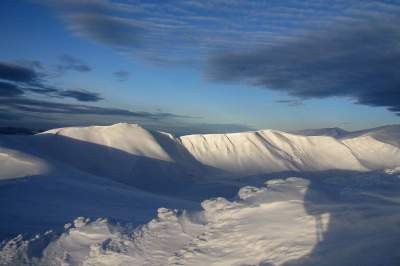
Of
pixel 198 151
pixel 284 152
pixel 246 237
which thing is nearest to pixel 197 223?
pixel 246 237

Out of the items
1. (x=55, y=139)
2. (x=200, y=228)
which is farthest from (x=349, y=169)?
(x=200, y=228)

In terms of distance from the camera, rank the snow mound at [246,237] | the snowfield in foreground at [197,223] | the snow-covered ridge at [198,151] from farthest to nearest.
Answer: the snow-covered ridge at [198,151] → the snowfield in foreground at [197,223] → the snow mound at [246,237]

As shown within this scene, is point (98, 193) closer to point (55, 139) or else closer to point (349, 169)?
point (55, 139)

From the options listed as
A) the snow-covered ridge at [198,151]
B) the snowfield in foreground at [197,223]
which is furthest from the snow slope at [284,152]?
the snowfield in foreground at [197,223]

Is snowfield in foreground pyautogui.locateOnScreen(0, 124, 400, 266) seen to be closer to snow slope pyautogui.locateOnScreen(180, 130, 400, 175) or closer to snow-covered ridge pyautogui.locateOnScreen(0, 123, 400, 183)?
snow-covered ridge pyautogui.locateOnScreen(0, 123, 400, 183)

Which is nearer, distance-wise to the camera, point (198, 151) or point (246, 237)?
point (246, 237)

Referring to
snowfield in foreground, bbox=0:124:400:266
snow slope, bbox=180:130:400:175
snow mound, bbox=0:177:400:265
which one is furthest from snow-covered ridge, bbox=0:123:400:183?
snow mound, bbox=0:177:400:265

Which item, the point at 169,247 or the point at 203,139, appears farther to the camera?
the point at 203,139

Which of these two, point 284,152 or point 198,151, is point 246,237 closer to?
point 198,151

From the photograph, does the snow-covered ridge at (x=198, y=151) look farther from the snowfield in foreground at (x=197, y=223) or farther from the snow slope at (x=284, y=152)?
the snowfield in foreground at (x=197, y=223)
